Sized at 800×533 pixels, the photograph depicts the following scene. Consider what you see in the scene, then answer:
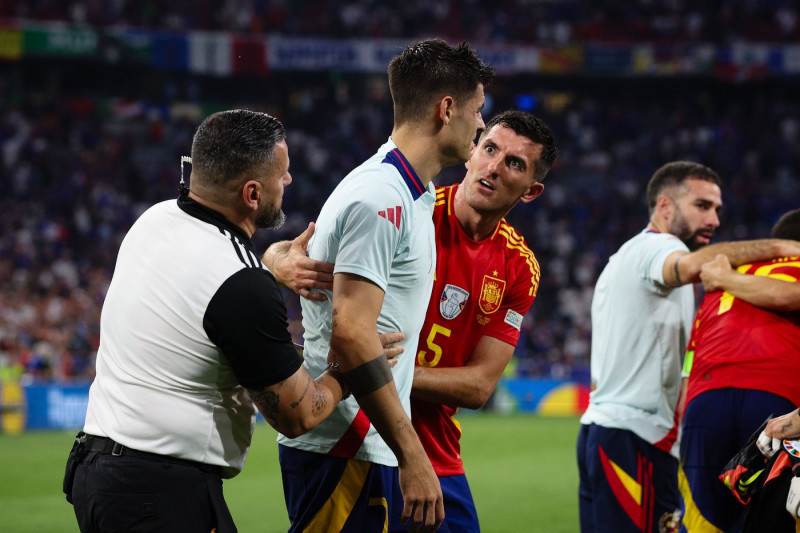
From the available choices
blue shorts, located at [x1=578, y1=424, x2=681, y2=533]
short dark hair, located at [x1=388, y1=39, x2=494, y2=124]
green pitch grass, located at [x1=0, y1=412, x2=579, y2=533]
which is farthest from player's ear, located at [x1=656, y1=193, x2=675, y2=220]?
green pitch grass, located at [x1=0, y1=412, x2=579, y2=533]

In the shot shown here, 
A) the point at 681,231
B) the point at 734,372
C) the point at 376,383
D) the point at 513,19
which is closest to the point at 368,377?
the point at 376,383

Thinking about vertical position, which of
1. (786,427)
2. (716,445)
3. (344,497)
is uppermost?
(786,427)

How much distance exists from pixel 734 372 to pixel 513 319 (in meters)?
1.25

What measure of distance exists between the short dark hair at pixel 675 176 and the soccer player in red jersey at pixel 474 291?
4.11 feet

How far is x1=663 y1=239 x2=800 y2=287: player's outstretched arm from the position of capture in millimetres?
4703

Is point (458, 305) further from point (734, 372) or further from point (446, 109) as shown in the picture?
point (734, 372)

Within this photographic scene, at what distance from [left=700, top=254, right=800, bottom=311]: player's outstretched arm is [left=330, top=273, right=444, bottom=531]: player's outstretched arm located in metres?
2.38

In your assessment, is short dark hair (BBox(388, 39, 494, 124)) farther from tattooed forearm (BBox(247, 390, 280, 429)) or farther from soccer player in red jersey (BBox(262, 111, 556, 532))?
tattooed forearm (BBox(247, 390, 280, 429))

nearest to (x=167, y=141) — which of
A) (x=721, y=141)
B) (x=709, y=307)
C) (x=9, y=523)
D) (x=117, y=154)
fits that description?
(x=117, y=154)

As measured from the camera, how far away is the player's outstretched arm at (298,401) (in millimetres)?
2969

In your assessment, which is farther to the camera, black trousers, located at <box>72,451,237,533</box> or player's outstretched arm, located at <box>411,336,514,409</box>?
player's outstretched arm, located at <box>411,336,514,409</box>

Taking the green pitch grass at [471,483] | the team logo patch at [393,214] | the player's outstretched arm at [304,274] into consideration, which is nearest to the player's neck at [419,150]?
the team logo patch at [393,214]

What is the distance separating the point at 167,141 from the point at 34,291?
8825 mm

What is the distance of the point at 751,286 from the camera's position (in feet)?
15.1
